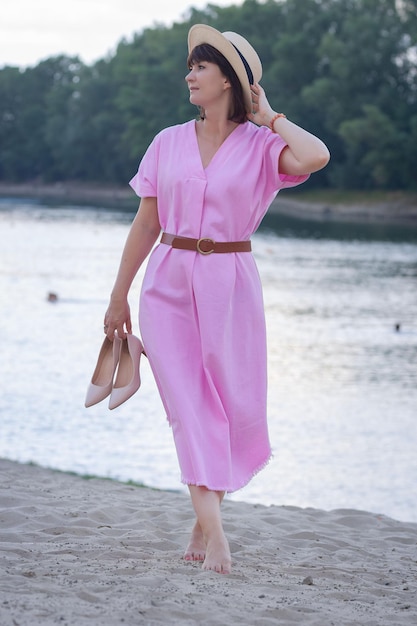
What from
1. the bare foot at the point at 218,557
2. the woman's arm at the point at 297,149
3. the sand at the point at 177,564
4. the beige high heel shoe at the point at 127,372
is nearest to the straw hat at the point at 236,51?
the woman's arm at the point at 297,149

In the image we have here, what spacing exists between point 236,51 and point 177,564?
188 cm

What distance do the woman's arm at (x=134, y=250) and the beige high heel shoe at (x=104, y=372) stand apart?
5.5 inches

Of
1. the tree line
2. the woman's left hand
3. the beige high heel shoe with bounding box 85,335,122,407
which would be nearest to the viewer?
the woman's left hand

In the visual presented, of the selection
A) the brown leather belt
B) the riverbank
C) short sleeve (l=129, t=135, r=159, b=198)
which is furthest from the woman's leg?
the riverbank

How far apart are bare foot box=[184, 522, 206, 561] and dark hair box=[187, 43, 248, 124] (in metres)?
1.54

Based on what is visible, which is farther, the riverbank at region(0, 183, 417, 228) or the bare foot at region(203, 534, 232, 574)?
the riverbank at region(0, 183, 417, 228)

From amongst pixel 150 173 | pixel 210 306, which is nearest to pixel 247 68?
pixel 150 173

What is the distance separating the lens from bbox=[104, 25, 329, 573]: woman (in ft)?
14.6

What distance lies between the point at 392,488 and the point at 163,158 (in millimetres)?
5417

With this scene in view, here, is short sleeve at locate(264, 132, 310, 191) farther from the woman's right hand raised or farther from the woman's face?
the woman's right hand raised

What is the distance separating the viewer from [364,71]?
71.4 m

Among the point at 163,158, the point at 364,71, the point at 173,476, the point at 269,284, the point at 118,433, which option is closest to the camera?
the point at 163,158

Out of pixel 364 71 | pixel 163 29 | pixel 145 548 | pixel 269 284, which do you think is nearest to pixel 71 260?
pixel 269 284

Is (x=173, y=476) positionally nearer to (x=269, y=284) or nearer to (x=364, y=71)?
(x=269, y=284)
